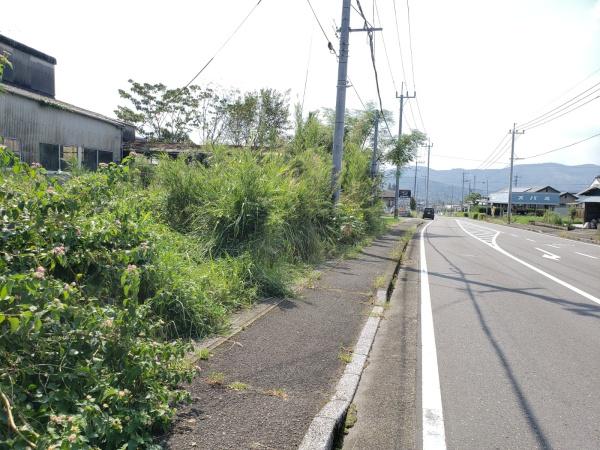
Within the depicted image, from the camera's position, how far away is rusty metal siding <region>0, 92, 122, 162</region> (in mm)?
15680

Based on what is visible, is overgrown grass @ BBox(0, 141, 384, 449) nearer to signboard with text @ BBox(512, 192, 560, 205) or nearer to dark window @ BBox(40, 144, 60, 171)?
dark window @ BBox(40, 144, 60, 171)

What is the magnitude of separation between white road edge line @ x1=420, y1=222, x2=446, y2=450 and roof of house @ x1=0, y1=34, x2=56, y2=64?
20999mm

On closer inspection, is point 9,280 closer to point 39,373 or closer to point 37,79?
point 39,373

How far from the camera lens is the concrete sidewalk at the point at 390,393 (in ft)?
11.0

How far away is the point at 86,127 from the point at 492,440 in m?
20.1

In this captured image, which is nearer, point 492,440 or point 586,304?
point 492,440

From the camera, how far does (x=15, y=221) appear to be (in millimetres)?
3295

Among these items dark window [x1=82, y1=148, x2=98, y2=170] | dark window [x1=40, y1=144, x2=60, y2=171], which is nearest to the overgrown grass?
dark window [x1=40, y1=144, x2=60, y2=171]

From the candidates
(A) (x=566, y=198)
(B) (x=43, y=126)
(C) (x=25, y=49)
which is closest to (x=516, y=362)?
(B) (x=43, y=126)

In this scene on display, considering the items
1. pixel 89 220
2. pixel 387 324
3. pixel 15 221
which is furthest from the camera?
pixel 387 324

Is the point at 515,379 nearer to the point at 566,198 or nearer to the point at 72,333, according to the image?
the point at 72,333

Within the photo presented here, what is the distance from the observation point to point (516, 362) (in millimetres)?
4926

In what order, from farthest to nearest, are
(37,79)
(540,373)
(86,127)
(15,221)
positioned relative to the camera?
1. (37,79)
2. (86,127)
3. (540,373)
4. (15,221)

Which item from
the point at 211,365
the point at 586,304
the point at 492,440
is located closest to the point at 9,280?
the point at 211,365
